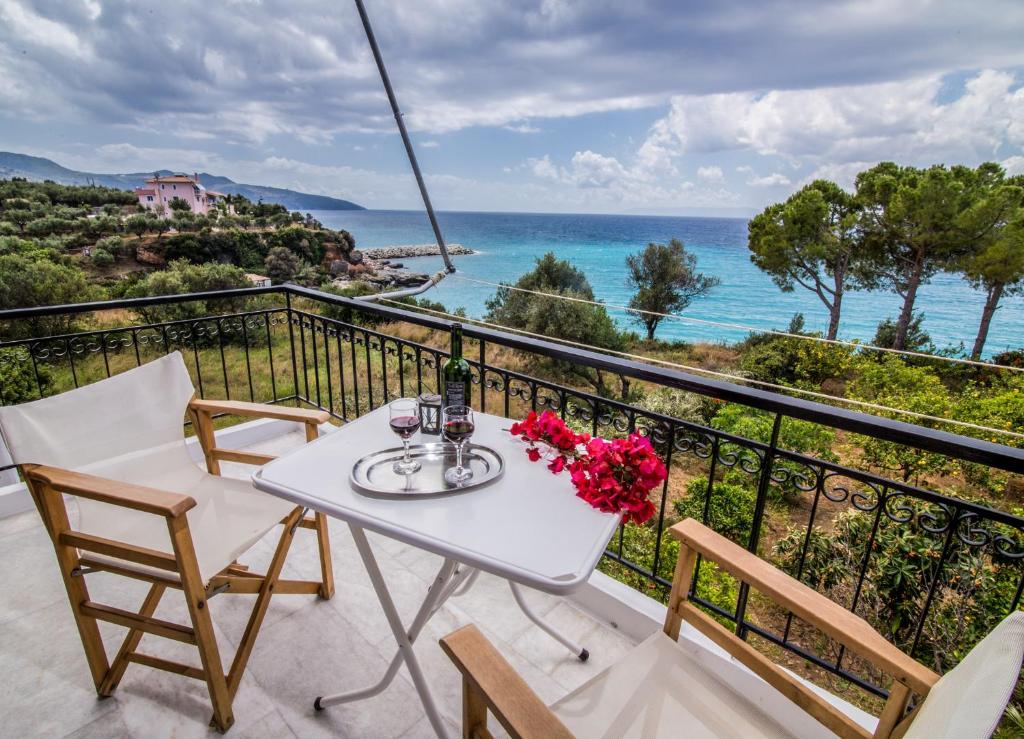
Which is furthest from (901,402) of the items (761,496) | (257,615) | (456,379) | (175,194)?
(175,194)

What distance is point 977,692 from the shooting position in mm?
632

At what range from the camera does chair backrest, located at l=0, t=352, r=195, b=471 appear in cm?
143

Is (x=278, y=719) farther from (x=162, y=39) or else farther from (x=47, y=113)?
(x=47, y=113)

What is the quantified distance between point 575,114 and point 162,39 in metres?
35.7

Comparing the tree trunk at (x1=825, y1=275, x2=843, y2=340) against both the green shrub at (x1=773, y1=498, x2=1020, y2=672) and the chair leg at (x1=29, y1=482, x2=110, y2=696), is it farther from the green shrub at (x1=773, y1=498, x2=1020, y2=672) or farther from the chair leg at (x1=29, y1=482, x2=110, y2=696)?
the chair leg at (x1=29, y1=482, x2=110, y2=696)

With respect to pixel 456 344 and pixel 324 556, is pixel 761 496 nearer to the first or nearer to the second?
pixel 456 344

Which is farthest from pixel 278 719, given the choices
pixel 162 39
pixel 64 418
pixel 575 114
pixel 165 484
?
pixel 575 114

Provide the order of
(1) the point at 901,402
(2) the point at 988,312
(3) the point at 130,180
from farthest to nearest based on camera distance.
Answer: (2) the point at 988,312
(3) the point at 130,180
(1) the point at 901,402

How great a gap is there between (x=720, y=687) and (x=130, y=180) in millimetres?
18808

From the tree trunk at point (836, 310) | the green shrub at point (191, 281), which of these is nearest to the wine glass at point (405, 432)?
the green shrub at point (191, 281)

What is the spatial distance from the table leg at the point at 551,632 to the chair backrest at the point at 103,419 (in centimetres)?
137

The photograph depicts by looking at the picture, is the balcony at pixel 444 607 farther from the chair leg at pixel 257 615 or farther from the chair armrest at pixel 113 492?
the chair armrest at pixel 113 492

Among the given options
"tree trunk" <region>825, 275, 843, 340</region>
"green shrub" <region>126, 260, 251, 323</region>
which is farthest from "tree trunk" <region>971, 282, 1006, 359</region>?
"green shrub" <region>126, 260, 251, 323</region>

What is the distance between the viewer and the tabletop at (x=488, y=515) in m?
0.98
